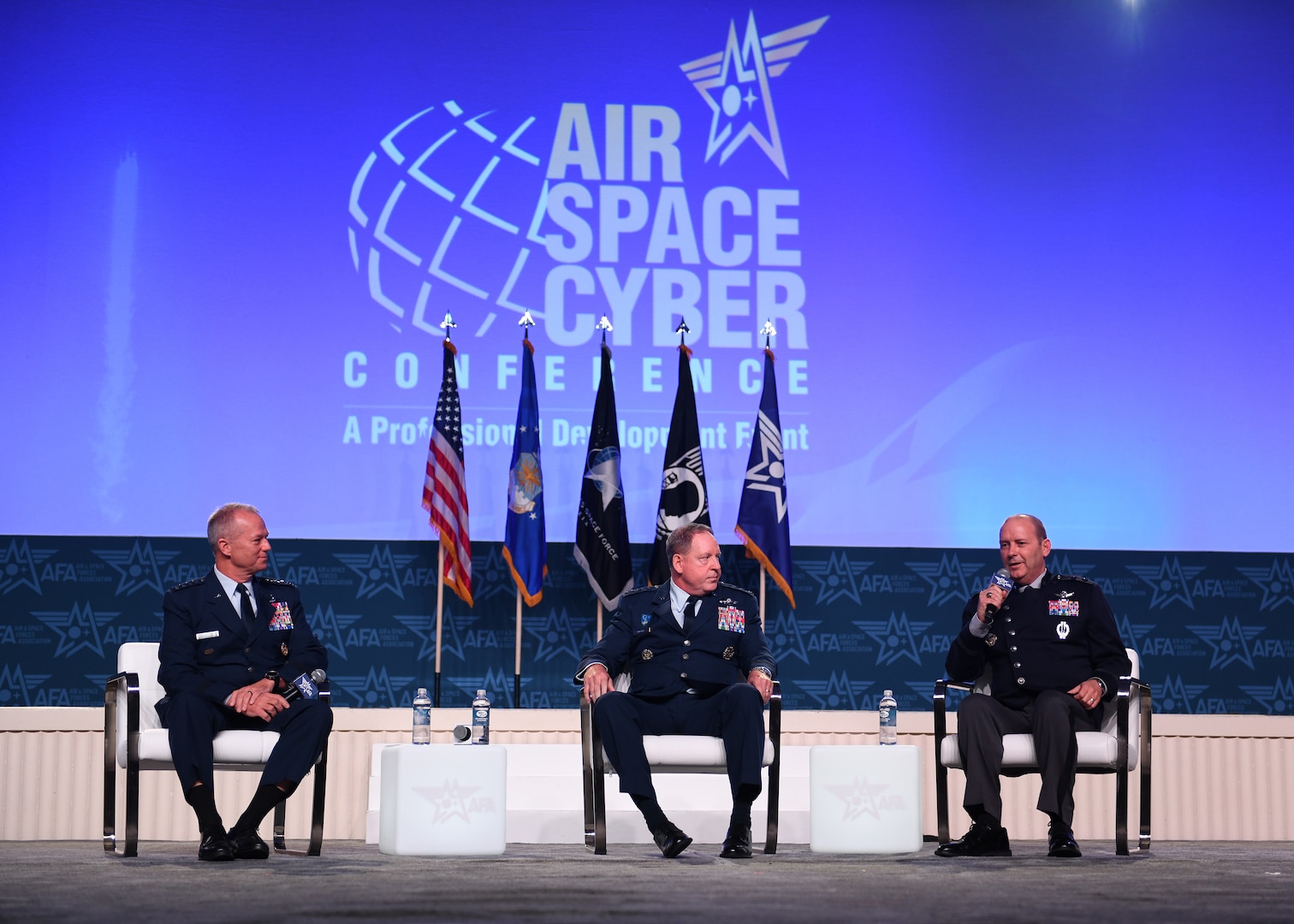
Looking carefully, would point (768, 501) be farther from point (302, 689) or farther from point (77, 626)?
point (77, 626)

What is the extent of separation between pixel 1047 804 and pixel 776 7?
12.2 ft

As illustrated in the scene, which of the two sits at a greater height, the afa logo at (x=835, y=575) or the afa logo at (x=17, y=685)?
the afa logo at (x=835, y=575)

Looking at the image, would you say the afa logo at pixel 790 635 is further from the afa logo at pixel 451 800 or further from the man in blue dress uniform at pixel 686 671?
the afa logo at pixel 451 800

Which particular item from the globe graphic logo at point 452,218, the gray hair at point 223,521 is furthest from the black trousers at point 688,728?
the globe graphic logo at point 452,218

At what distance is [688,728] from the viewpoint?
416 cm

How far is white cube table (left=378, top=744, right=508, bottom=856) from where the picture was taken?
3.82 meters

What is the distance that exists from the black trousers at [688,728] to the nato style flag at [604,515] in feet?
5.35

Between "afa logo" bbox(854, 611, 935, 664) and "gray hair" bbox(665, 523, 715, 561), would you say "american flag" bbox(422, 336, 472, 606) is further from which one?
"afa logo" bbox(854, 611, 935, 664)

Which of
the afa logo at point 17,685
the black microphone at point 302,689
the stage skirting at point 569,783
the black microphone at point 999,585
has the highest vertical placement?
the black microphone at point 999,585

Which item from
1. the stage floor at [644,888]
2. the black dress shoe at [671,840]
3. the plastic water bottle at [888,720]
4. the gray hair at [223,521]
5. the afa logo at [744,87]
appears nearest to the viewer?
the stage floor at [644,888]

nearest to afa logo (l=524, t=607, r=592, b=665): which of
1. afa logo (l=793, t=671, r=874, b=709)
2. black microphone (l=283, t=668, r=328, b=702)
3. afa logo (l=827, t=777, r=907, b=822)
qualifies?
afa logo (l=793, t=671, r=874, b=709)

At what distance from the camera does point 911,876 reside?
323cm

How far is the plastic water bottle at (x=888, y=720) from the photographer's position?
14.5 feet

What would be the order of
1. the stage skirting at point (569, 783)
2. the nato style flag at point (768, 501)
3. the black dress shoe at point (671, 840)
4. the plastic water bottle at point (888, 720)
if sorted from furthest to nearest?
the nato style flag at point (768, 501)
the stage skirting at point (569, 783)
the plastic water bottle at point (888, 720)
the black dress shoe at point (671, 840)
